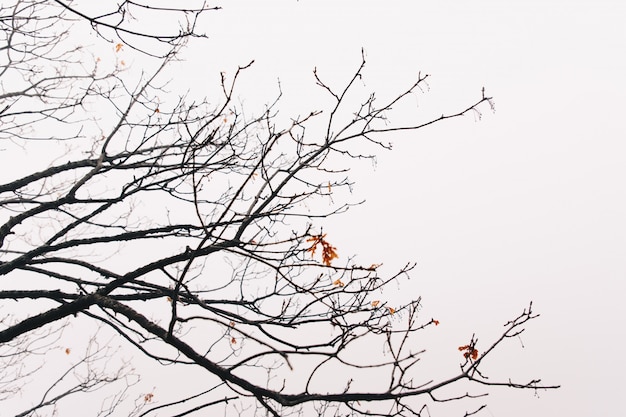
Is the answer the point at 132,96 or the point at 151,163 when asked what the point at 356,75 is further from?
the point at 132,96

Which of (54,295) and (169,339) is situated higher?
(54,295)

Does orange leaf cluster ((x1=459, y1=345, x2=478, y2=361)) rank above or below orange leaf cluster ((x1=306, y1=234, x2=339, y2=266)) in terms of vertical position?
below

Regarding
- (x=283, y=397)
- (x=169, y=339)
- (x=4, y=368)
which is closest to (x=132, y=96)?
(x=169, y=339)

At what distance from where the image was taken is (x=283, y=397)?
2.45 metres

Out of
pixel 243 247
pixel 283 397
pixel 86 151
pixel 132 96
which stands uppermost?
pixel 132 96

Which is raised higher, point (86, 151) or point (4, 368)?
point (86, 151)

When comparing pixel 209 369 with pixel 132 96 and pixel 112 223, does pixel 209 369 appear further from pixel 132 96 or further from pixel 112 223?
pixel 132 96

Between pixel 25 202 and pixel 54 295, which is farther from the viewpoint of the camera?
pixel 25 202

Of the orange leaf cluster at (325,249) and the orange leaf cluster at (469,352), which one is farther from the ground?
the orange leaf cluster at (325,249)

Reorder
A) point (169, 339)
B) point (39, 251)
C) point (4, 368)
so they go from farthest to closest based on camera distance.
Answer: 1. point (4, 368)
2. point (39, 251)
3. point (169, 339)

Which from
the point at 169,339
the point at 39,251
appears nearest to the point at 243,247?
the point at 169,339

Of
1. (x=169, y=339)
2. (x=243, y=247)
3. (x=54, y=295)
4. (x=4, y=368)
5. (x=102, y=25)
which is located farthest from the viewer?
(x=4, y=368)

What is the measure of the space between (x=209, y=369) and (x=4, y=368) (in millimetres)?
5587

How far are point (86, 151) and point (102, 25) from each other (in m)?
2.34
